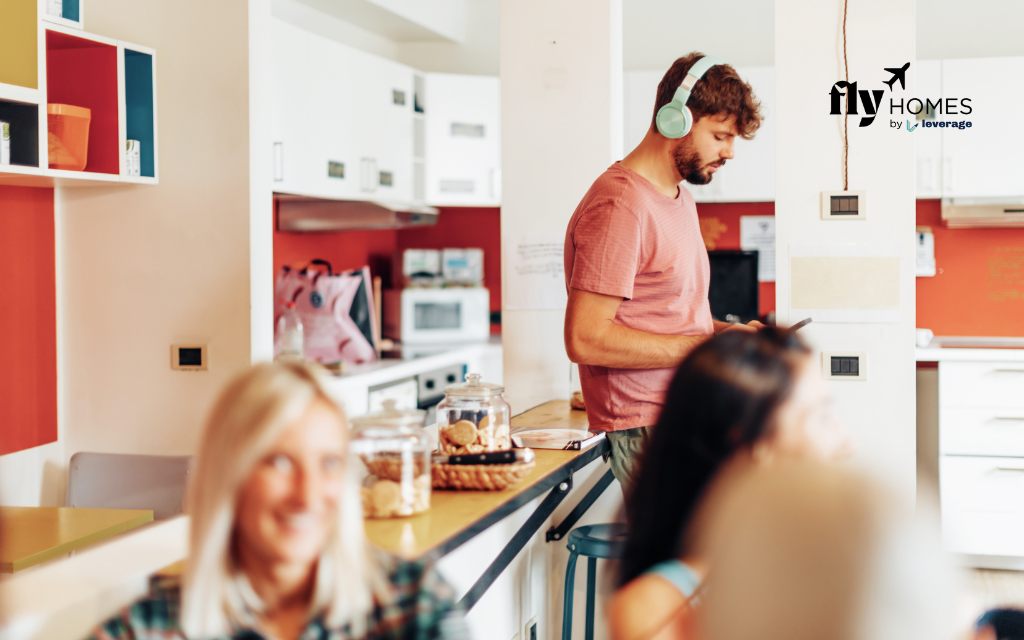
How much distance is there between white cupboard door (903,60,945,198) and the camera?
14.8ft

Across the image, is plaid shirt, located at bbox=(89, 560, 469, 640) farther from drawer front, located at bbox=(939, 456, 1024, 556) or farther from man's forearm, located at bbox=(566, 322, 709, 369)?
drawer front, located at bbox=(939, 456, 1024, 556)

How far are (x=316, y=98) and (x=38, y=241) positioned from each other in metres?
1.44

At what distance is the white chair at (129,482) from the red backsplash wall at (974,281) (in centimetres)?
396

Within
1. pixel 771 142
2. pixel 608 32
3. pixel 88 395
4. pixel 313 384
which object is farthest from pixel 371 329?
pixel 313 384

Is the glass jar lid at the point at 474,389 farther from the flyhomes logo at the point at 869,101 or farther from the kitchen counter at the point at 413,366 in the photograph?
the flyhomes logo at the point at 869,101

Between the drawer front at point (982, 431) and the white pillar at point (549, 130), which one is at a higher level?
the white pillar at point (549, 130)

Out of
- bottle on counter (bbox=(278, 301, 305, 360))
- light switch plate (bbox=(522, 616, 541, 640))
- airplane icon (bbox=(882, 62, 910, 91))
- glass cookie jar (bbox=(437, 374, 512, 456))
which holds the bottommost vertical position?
light switch plate (bbox=(522, 616, 541, 640))

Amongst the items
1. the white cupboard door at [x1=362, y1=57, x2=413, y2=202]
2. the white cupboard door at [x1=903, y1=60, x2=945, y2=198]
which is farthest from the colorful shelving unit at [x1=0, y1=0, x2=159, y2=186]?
the white cupboard door at [x1=903, y1=60, x2=945, y2=198]

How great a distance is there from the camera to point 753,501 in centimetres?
80

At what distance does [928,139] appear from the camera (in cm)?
455

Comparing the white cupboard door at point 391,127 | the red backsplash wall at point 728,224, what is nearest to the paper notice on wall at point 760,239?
the red backsplash wall at point 728,224

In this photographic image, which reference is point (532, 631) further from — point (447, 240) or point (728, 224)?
point (447, 240)

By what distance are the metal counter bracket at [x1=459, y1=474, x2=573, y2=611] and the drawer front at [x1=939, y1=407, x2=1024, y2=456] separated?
8.02 ft

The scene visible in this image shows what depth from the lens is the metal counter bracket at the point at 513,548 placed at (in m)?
1.88
